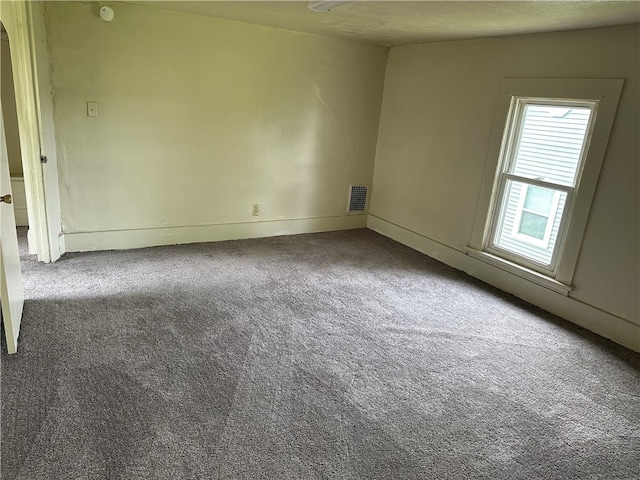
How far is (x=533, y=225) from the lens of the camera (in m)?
3.62

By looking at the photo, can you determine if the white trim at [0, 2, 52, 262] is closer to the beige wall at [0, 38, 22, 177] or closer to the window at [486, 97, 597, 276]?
the beige wall at [0, 38, 22, 177]

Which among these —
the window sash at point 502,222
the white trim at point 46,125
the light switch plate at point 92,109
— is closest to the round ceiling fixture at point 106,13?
the white trim at point 46,125

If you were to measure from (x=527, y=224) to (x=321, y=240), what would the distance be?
209 centimetres

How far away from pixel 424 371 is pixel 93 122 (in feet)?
10.8

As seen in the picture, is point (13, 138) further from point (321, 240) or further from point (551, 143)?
point (551, 143)

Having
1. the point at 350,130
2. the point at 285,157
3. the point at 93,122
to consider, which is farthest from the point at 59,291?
the point at 350,130

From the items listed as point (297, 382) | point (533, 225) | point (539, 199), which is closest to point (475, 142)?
point (539, 199)

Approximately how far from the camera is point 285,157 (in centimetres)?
465

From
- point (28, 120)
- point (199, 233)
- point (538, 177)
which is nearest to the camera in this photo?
point (28, 120)

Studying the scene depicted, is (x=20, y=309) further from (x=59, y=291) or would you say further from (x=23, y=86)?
(x=23, y=86)

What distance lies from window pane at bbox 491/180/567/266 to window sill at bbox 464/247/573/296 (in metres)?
0.11

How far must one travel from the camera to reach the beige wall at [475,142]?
9.64ft

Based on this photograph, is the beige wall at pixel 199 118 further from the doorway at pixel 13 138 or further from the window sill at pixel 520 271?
the window sill at pixel 520 271

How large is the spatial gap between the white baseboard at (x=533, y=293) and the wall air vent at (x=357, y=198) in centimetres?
51
